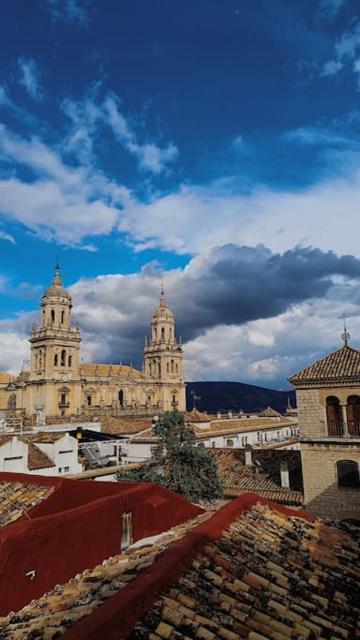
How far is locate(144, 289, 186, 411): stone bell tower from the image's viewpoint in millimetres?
90875

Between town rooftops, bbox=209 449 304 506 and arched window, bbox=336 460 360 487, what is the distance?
192 cm

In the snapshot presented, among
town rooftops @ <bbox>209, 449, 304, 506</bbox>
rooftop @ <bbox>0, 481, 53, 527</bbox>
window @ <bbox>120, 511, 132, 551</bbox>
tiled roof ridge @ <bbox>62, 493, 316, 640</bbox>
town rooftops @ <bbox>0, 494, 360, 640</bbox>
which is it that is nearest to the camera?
tiled roof ridge @ <bbox>62, 493, 316, 640</bbox>

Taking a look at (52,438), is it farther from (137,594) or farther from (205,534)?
(137,594)

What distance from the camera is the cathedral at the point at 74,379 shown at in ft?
226

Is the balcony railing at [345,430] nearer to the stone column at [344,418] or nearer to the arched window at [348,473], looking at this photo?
the stone column at [344,418]

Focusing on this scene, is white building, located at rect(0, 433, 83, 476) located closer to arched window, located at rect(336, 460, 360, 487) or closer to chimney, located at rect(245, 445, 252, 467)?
chimney, located at rect(245, 445, 252, 467)

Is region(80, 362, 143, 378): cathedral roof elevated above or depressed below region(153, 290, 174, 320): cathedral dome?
below

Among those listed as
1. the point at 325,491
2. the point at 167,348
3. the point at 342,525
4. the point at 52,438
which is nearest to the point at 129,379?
the point at 167,348

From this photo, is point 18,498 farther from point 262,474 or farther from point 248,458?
point 248,458

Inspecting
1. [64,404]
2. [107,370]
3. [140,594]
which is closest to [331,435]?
[140,594]

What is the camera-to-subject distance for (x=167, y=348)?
9294cm

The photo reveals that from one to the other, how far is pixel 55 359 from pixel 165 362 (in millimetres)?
27441

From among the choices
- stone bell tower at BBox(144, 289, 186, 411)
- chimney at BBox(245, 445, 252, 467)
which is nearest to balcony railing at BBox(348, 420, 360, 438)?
chimney at BBox(245, 445, 252, 467)

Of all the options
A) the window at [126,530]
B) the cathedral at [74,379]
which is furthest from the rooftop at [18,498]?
the cathedral at [74,379]
